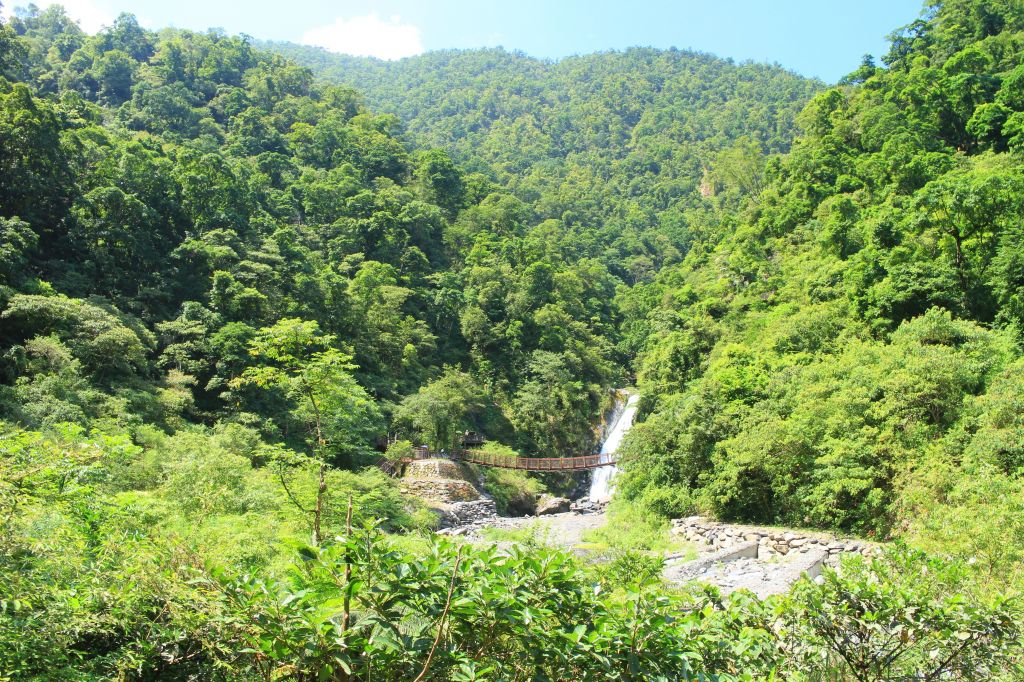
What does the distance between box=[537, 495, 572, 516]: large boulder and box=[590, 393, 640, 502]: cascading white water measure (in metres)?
1.74

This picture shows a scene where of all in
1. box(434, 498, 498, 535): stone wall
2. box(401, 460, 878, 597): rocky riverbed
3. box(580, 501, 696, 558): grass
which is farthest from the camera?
box(434, 498, 498, 535): stone wall

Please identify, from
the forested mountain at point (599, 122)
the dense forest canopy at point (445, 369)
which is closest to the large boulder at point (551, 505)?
the dense forest canopy at point (445, 369)

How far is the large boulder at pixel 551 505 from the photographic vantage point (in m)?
24.3

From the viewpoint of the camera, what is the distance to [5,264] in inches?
638

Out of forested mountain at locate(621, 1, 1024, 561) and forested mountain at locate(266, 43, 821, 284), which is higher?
forested mountain at locate(266, 43, 821, 284)

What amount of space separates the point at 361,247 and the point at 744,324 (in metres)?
21.7

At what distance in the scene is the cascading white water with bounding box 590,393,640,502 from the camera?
1037 inches

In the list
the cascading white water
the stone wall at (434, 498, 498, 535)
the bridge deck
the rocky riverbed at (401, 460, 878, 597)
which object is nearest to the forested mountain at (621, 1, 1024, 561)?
the rocky riverbed at (401, 460, 878, 597)

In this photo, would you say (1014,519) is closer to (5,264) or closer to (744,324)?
(744,324)

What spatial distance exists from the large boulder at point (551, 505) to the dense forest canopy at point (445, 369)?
1.66m

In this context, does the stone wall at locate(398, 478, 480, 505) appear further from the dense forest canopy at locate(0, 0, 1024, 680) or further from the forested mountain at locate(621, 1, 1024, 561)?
the forested mountain at locate(621, 1, 1024, 561)

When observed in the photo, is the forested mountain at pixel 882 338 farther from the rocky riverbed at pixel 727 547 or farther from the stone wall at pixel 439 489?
the stone wall at pixel 439 489

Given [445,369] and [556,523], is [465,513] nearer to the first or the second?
[556,523]

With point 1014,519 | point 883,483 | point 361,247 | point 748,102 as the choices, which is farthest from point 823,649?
point 748,102
